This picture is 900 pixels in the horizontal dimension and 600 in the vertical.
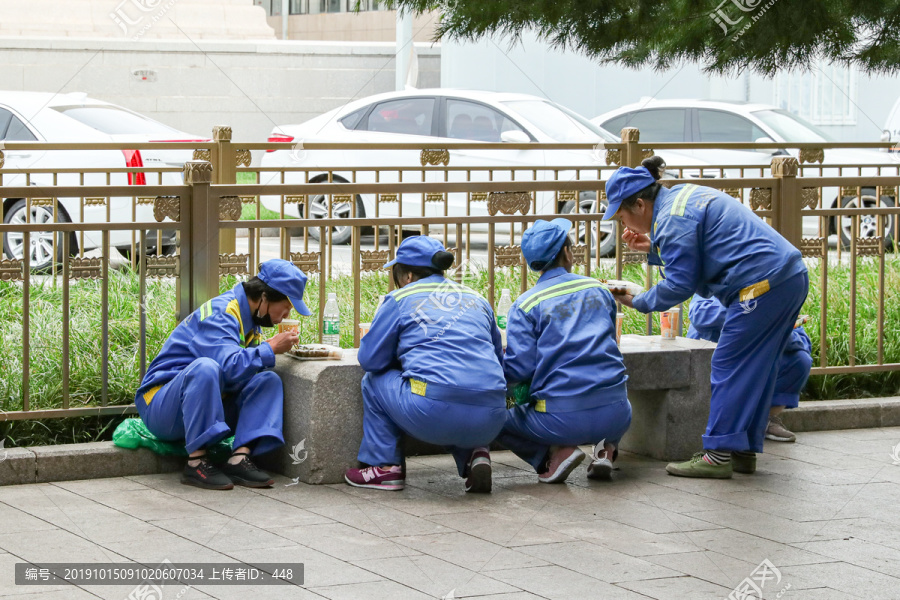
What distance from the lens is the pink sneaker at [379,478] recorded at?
5.75 m

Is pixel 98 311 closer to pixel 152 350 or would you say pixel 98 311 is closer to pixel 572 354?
pixel 152 350

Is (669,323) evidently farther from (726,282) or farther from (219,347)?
(219,347)

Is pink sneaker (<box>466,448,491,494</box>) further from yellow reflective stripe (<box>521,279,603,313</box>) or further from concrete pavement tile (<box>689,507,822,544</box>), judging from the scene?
concrete pavement tile (<box>689,507,822,544</box>)

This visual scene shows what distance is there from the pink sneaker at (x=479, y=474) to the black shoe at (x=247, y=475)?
2.95 ft

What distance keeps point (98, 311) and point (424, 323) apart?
2.50 metres

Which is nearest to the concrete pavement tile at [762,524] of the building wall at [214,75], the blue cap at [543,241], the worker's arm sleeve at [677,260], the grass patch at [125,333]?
the worker's arm sleeve at [677,260]

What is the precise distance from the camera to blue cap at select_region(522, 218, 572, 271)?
597 centimetres

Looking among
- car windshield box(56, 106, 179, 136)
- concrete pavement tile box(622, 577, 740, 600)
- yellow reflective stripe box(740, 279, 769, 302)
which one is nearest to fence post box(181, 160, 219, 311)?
yellow reflective stripe box(740, 279, 769, 302)

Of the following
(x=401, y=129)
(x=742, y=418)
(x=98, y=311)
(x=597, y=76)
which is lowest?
(x=742, y=418)

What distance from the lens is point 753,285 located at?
19.5 feet

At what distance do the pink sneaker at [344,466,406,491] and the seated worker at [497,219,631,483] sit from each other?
0.66m

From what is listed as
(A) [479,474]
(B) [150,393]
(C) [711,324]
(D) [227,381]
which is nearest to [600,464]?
(A) [479,474]

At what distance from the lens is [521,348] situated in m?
5.97

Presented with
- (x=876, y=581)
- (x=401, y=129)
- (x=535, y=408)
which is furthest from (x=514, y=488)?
(x=401, y=129)
